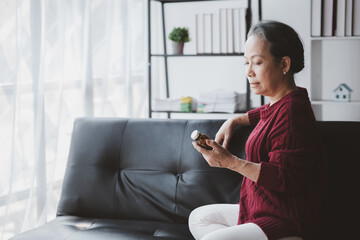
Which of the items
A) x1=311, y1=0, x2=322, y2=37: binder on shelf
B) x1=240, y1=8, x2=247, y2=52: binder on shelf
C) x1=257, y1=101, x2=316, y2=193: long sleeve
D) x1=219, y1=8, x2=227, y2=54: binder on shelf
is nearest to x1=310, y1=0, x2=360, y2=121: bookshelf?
x1=311, y1=0, x2=322, y2=37: binder on shelf

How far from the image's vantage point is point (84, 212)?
2156 mm

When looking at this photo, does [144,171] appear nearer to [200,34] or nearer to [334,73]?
[200,34]

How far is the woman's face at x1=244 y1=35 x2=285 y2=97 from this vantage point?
1617 millimetres

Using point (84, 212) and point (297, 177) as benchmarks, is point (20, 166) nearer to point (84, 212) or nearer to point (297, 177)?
point (84, 212)

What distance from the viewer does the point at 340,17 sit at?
9.71ft

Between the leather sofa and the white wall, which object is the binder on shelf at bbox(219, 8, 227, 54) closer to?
the white wall

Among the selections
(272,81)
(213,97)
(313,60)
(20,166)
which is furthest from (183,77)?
(272,81)

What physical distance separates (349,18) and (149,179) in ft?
5.69

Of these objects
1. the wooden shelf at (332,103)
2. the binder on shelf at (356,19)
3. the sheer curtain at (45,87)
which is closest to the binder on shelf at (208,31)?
the sheer curtain at (45,87)

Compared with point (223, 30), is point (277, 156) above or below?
below

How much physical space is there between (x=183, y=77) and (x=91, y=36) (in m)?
1.20

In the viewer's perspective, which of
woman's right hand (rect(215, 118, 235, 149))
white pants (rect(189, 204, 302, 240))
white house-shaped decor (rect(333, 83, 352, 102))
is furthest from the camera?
white house-shaped decor (rect(333, 83, 352, 102))

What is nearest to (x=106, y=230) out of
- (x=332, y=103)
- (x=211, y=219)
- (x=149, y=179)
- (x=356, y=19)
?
(x=149, y=179)

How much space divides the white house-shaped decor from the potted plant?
1147mm
